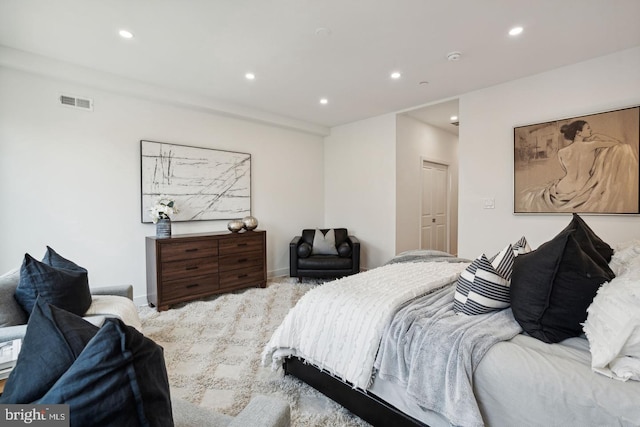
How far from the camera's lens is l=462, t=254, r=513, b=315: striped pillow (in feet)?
5.12

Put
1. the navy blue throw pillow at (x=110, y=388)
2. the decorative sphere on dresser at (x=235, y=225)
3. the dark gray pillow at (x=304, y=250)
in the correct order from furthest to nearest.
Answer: the dark gray pillow at (x=304, y=250)
the decorative sphere on dresser at (x=235, y=225)
the navy blue throw pillow at (x=110, y=388)

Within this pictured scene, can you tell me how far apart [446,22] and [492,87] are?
1.69 metres

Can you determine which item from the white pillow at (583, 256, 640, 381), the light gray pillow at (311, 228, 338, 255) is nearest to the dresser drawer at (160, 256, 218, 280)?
the light gray pillow at (311, 228, 338, 255)

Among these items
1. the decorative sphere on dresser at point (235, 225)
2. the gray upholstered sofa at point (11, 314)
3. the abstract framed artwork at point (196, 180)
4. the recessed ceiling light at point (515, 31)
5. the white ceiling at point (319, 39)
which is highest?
the white ceiling at point (319, 39)

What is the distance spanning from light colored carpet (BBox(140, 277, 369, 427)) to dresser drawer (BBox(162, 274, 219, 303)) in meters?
0.12

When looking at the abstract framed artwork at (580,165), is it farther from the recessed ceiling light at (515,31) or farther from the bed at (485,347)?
the bed at (485,347)

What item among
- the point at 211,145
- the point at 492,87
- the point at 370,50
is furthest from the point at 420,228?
the point at 211,145

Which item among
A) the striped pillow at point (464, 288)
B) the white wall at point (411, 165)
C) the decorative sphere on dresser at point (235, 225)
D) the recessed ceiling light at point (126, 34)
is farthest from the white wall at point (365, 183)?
the recessed ceiling light at point (126, 34)

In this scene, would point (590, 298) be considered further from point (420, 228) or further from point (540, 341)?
point (420, 228)

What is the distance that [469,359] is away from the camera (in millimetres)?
1265

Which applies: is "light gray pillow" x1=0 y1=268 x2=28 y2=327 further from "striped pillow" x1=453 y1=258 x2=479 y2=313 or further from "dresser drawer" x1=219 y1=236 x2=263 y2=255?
"striped pillow" x1=453 y1=258 x2=479 y2=313

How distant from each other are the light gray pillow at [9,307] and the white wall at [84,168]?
→ 164 centimetres

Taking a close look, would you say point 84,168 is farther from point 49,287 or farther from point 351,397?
point 351,397

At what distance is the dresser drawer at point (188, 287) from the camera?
11.4ft
